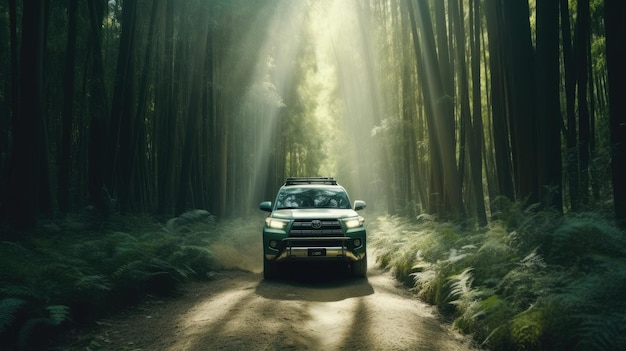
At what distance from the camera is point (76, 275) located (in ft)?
18.4

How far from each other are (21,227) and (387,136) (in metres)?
14.4

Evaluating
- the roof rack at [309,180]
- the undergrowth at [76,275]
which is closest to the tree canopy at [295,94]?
the undergrowth at [76,275]

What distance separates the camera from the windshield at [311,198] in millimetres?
9742

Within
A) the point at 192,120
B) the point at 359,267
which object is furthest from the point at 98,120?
the point at 359,267

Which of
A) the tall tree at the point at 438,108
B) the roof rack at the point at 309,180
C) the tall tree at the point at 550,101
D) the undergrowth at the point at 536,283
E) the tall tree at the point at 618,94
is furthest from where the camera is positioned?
the tall tree at the point at 438,108

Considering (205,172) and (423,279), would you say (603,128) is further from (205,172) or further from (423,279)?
(205,172)

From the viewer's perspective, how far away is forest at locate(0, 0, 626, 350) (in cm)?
544

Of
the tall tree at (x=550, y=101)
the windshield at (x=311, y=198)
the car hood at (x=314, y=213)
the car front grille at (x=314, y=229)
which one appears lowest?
the car front grille at (x=314, y=229)

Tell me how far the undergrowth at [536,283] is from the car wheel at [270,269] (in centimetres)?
263

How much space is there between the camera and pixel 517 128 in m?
9.04

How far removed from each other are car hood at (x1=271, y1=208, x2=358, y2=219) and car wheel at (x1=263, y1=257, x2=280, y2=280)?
2.92 feet

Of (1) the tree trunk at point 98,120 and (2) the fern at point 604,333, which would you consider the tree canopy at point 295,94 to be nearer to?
(1) the tree trunk at point 98,120

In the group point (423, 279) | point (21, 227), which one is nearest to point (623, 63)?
point (423, 279)

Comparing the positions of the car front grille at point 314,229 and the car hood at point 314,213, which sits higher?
the car hood at point 314,213
